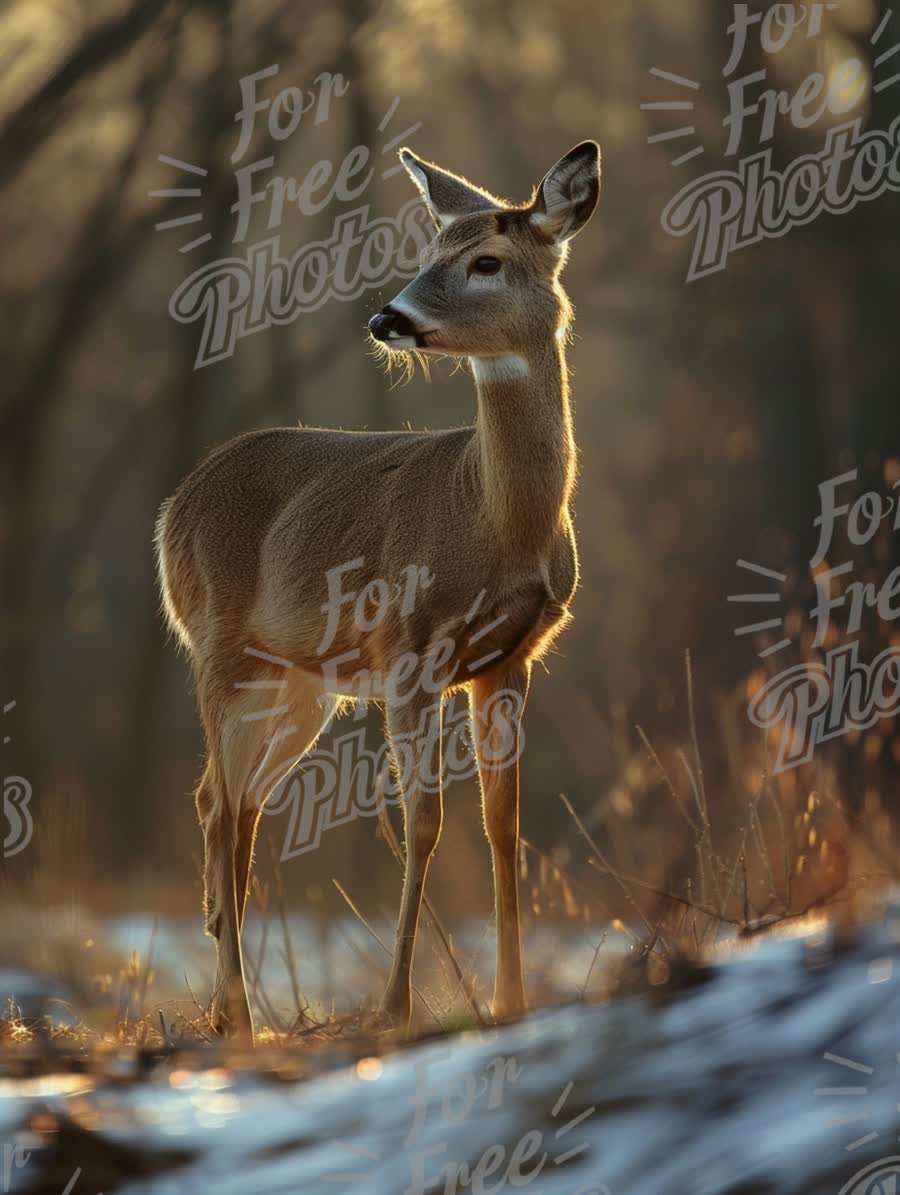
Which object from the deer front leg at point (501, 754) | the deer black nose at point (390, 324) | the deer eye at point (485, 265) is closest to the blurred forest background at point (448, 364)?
the deer front leg at point (501, 754)

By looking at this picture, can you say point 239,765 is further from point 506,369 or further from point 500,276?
point 500,276

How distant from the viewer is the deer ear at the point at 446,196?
5867mm

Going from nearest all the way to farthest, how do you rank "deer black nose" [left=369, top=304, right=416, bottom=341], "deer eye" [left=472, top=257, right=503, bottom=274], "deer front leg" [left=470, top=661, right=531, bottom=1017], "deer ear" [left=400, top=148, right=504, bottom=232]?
"deer black nose" [left=369, top=304, right=416, bottom=341], "deer eye" [left=472, top=257, right=503, bottom=274], "deer front leg" [left=470, top=661, right=531, bottom=1017], "deer ear" [left=400, top=148, right=504, bottom=232]

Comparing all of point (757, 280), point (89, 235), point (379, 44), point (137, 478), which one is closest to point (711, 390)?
point (757, 280)

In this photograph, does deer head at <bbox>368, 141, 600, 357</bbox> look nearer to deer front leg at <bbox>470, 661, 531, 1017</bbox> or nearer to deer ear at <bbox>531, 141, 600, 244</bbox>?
deer ear at <bbox>531, 141, 600, 244</bbox>

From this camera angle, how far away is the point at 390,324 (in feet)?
16.6

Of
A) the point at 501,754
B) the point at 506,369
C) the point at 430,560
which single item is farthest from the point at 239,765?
the point at 506,369

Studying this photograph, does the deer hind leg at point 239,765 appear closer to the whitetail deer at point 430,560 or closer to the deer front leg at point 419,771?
the whitetail deer at point 430,560

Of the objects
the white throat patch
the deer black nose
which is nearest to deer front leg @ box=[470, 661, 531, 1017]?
the white throat patch

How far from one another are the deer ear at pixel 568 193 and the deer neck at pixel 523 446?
1.35 feet

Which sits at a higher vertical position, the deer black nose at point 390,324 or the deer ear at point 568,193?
the deer ear at point 568,193

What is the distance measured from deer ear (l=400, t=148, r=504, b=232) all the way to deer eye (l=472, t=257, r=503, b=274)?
1.69 ft

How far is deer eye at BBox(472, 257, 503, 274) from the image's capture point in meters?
5.36

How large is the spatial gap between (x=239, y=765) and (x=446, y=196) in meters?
2.30
